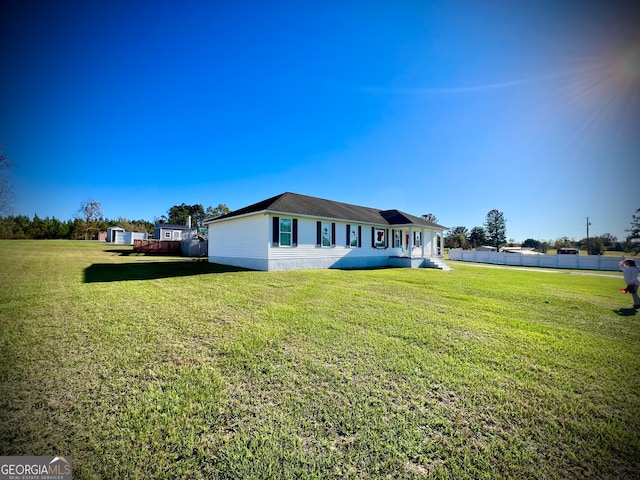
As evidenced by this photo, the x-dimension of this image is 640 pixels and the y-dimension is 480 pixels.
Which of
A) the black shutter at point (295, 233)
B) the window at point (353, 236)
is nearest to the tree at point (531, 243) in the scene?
the window at point (353, 236)

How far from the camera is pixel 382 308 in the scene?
679 centimetres

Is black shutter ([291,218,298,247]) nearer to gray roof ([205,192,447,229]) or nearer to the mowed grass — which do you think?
gray roof ([205,192,447,229])

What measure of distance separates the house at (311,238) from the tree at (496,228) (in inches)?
2003

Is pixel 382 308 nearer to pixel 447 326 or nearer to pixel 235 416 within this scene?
pixel 447 326

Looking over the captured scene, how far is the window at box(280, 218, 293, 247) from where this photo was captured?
1398cm

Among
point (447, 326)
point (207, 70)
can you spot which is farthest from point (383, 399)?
point (207, 70)

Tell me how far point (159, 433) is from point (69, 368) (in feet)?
7.50

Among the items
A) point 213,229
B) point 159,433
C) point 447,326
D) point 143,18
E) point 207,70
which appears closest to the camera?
point 159,433

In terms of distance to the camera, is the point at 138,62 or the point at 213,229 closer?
the point at 138,62

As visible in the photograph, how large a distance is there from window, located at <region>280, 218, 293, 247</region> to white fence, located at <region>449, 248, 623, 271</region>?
28.9 meters

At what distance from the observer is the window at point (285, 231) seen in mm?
13984

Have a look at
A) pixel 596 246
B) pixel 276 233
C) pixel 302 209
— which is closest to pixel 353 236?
pixel 302 209

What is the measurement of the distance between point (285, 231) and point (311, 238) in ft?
6.36

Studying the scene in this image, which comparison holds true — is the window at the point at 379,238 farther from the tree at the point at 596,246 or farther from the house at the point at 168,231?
Answer: the tree at the point at 596,246
